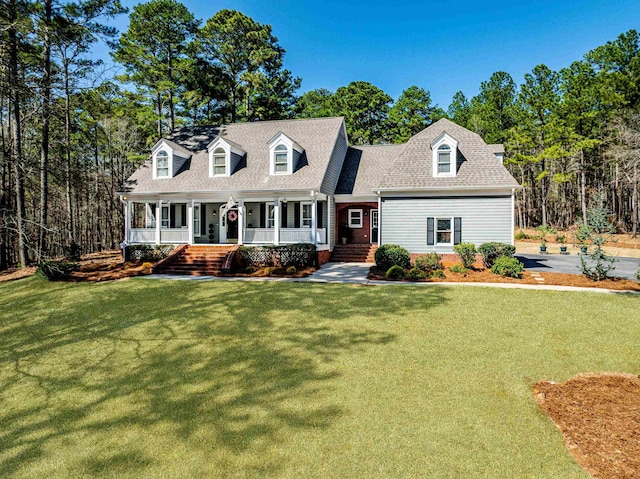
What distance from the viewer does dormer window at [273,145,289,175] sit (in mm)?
18562

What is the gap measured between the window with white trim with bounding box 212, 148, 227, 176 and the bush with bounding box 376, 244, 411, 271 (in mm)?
10143

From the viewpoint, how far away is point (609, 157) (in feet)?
113

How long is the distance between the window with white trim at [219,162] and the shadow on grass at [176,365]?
10.1 m

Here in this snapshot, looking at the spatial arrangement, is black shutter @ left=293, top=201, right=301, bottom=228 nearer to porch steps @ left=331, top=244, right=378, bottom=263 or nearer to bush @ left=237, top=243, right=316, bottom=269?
porch steps @ left=331, top=244, right=378, bottom=263

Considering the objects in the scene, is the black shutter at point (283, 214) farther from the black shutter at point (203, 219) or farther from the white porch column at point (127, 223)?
the white porch column at point (127, 223)

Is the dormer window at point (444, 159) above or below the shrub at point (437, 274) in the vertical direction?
above

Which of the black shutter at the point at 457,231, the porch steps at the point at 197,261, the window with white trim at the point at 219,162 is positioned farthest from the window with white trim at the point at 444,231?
the window with white trim at the point at 219,162

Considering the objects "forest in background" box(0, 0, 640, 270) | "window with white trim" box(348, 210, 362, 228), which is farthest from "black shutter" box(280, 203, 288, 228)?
"forest in background" box(0, 0, 640, 270)

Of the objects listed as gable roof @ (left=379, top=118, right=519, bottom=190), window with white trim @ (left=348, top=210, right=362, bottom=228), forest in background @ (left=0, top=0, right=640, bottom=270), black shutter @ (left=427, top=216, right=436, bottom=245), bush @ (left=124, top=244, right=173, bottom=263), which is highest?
forest in background @ (left=0, top=0, right=640, bottom=270)

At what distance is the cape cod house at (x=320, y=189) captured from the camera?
16.6m

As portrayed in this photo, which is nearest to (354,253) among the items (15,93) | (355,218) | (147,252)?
(355,218)

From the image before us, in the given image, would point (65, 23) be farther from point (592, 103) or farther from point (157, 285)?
point (592, 103)

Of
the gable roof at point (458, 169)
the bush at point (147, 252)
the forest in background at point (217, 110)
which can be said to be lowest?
the bush at point (147, 252)

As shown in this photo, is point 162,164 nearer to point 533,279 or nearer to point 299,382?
point 299,382
